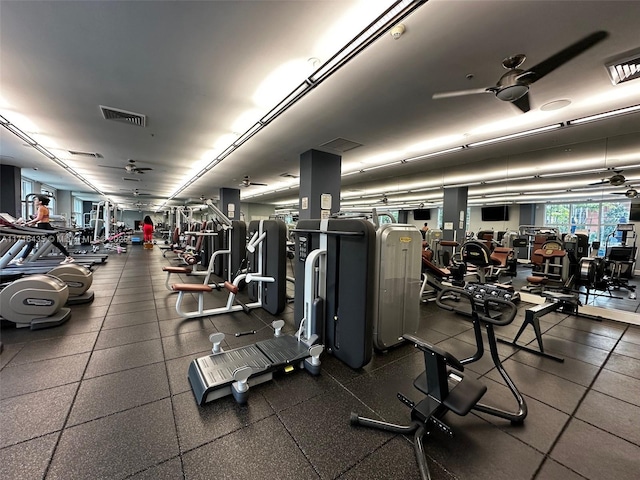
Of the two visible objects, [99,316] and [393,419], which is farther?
[99,316]

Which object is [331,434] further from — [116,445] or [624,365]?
[624,365]

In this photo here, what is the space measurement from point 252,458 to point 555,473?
1.79m

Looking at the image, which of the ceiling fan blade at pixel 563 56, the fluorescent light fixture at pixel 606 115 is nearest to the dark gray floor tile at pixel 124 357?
the ceiling fan blade at pixel 563 56

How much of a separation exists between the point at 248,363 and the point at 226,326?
138 cm

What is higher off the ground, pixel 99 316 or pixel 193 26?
pixel 193 26

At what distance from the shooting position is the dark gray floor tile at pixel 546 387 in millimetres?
2152

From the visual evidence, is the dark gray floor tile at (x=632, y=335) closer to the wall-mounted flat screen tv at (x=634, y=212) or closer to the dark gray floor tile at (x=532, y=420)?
the dark gray floor tile at (x=532, y=420)

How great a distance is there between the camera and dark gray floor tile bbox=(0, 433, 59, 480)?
54.3 inches

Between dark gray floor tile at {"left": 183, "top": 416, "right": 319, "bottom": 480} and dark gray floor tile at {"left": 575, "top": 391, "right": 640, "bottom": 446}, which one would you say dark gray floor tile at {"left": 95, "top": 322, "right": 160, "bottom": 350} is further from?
dark gray floor tile at {"left": 575, "top": 391, "right": 640, "bottom": 446}

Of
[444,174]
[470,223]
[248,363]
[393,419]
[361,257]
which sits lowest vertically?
[393,419]

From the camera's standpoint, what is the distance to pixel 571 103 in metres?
3.66

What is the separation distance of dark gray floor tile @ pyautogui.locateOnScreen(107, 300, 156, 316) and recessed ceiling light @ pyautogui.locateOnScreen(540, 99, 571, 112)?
678 cm

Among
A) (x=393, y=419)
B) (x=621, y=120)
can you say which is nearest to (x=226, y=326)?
(x=393, y=419)

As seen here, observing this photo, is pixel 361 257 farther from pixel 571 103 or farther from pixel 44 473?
pixel 571 103
